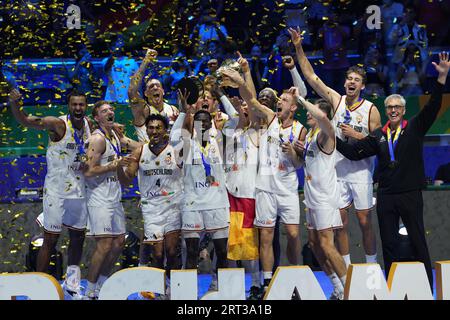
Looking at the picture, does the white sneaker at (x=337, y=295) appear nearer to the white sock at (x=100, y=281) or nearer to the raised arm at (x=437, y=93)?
the raised arm at (x=437, y=93)

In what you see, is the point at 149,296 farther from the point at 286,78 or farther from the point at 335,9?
the point at 335,9

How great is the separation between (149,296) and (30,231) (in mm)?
2058

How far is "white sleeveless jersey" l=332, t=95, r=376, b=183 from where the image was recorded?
936 cm

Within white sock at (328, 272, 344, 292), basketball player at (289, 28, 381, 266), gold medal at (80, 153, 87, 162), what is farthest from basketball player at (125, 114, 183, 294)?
basketball player at (289, 28, 381, 266)

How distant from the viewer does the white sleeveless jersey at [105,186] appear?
29.8ft

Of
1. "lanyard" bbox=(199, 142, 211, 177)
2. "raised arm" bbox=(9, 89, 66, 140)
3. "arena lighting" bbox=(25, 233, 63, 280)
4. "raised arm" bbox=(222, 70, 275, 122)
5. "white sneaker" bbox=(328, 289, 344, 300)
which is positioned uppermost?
"raised arm" bbox=(222, 70, 275, 122)

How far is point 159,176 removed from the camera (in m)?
9.01

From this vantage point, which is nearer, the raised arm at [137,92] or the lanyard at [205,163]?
the lanyard at [205,163]

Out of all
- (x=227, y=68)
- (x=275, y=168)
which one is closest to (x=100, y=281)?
(x=275, y=168)

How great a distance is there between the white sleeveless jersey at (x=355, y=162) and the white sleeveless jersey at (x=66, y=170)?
8.27 feet

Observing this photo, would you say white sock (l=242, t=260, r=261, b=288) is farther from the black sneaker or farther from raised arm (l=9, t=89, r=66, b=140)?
raised arm (l=9, t=89, r=66, b=140)

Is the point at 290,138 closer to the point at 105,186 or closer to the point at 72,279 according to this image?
the point at 105,186

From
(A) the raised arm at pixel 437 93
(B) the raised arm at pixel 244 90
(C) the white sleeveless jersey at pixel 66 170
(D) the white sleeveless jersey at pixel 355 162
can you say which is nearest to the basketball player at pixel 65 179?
(C) the white sleeveless jersey at pixel 66 170

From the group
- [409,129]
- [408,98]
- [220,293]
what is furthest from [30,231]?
[408,98]
